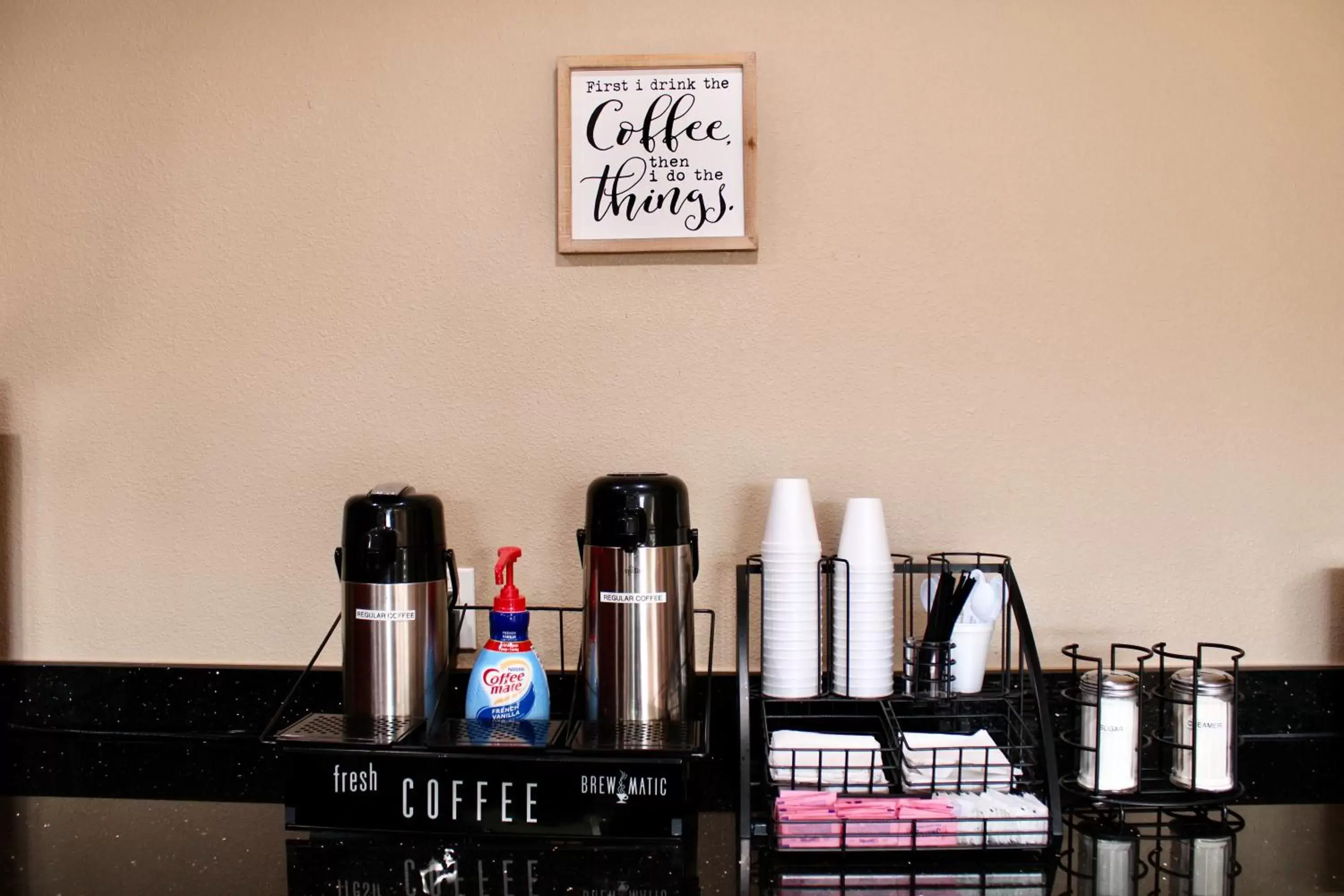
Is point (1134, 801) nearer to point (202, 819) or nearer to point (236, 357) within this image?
point (202, 819)

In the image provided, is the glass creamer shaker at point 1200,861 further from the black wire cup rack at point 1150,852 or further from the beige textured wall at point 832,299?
the beige textured wall at point 832,299

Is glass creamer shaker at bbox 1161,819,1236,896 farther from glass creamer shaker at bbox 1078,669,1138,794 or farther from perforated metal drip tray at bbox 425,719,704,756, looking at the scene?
perforated metal drip tray at bbox 425,719,704,756

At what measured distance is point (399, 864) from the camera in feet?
3.32

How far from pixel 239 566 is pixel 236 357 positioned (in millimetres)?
303

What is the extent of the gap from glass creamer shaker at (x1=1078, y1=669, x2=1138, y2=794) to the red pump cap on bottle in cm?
68

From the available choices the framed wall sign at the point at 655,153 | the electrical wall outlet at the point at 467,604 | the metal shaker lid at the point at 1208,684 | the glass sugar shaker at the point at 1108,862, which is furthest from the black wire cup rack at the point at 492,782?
the framed wall sign at the point at 655,153

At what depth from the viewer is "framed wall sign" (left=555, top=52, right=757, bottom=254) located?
53.6 inches

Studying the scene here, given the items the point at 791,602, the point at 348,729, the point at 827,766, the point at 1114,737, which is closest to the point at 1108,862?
the point at 1114,737

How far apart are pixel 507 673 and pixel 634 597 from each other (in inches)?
7.1

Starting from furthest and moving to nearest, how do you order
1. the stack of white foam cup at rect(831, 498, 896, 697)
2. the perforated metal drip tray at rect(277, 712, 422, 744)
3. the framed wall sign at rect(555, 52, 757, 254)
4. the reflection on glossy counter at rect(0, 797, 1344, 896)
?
the framed wall sign at rect(555, 52, 757, 254), the stack of white foam cup at rect(831, 498, 896, 697), the perforated metal drip tray at rect(277, 712, 422, 744), the reflection on glossy counter at rect(0, 797, 1344, 896)

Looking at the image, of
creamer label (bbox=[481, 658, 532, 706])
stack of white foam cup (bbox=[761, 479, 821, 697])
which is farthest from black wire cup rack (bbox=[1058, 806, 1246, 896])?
creamer label (bbox=[481, 658, 532, 706])

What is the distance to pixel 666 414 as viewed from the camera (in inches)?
54.4

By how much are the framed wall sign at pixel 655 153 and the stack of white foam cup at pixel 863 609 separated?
0.44 m

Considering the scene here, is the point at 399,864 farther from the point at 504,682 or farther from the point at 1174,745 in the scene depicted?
the point at 1174,745
